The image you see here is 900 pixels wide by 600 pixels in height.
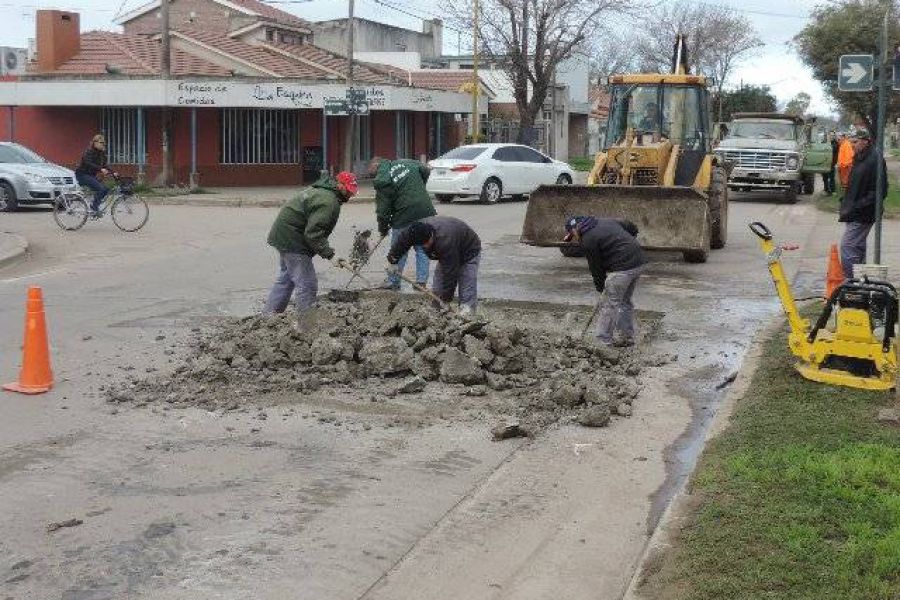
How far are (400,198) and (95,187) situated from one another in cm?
1013

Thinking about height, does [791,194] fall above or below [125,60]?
below

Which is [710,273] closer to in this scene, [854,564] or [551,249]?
[551,249]

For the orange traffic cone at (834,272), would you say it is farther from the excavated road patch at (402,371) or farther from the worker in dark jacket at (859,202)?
the excavated road patch at (402,371)

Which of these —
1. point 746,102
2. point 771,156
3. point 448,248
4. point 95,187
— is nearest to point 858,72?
point 448,248

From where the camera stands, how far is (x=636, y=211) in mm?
15141

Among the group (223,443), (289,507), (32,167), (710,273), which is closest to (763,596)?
(289,507)

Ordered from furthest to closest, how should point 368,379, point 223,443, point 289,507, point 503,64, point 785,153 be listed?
point 503,64
point 785,153
point 368,379
point 223,443
point 289,507

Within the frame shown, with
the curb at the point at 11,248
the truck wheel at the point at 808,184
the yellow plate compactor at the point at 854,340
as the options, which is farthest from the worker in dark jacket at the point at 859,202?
the truck wheel at the point at 808,184

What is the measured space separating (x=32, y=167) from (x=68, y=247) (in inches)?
304

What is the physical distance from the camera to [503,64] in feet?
164

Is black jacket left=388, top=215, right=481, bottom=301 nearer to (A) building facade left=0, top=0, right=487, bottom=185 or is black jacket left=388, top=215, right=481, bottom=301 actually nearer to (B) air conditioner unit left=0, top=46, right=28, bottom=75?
(B) air conditioner unit left=0, top=46, right=28, bottom=75

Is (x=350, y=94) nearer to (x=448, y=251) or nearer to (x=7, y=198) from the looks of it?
(x=7, y=198)

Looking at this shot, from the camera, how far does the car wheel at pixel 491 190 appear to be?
28.4m

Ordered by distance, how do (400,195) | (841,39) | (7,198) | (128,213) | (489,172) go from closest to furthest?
(400,195) → (128,213) → (7,198) → (489,172) → (841,39)
